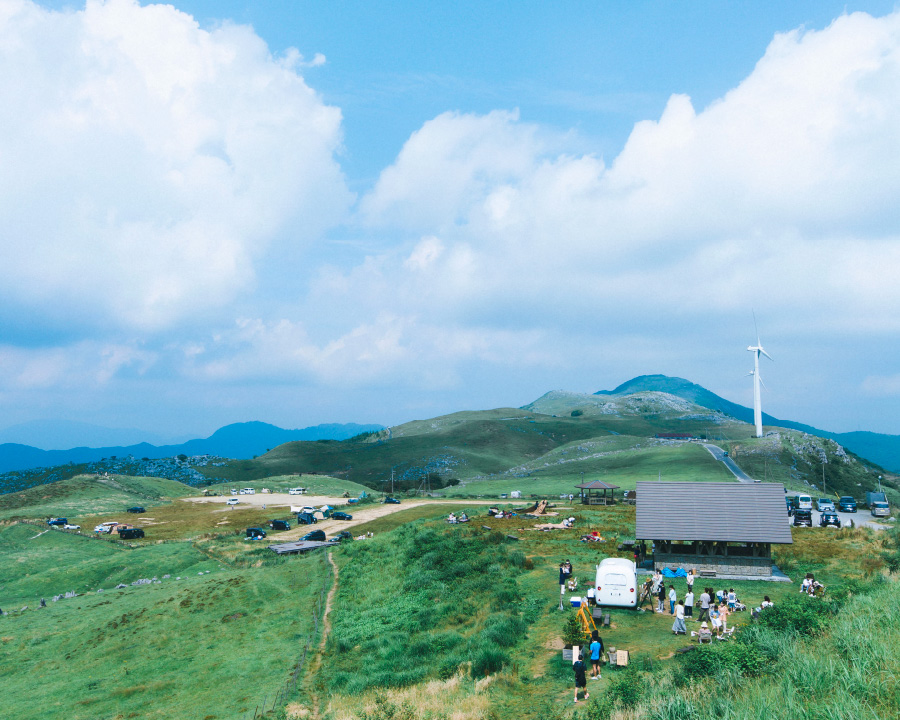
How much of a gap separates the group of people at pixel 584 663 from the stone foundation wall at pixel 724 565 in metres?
18.3

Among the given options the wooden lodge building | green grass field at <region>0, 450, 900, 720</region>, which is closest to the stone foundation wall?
the wooden lodge building

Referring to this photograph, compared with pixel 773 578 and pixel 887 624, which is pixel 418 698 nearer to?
pixel 887 624

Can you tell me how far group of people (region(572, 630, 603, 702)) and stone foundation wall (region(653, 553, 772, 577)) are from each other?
18.3 m

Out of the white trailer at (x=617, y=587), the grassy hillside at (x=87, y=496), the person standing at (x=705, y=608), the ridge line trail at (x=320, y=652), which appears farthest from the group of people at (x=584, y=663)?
the grassy hillside at (x=87, y=496)

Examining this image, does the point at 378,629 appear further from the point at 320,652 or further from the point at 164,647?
the point at 164,647

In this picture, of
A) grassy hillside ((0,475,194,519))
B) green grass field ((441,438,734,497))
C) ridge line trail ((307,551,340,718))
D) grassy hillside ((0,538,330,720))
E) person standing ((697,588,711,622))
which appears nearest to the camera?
ridge line trail ((307,551,340,718))

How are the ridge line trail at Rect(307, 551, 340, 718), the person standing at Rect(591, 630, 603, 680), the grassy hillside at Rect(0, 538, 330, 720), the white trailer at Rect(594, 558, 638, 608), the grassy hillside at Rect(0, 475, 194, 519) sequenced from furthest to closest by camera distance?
the grassy hillside at Rect(0, 475, 194, 519) < the grassy hillside at Rect(0, 538, 330, 720) < the white trailer at Rect(594, 558, 638, 608) < the ridge line trail at Rect(307, 551, 340, 718) < the person standing at Rect(591, 630, 603, 680)

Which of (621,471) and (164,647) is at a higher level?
(621,471)

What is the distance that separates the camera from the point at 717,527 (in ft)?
139

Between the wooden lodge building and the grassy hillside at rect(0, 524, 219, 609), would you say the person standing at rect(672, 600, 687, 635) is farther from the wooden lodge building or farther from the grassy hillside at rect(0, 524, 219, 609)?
the grassy hillside at rect(0, 524, 219, 609)

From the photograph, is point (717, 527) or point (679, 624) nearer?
point (679, 624)

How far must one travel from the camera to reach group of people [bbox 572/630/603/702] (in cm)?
2375

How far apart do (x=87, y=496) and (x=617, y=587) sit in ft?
440

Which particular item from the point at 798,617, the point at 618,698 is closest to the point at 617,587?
the point at 798,617
